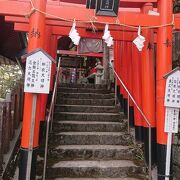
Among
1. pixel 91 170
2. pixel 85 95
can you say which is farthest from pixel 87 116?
pixel 91 170

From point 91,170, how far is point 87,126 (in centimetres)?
183

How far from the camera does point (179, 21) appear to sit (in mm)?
5949

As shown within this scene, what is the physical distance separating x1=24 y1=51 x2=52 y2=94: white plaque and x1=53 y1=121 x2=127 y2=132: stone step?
3.07 meters

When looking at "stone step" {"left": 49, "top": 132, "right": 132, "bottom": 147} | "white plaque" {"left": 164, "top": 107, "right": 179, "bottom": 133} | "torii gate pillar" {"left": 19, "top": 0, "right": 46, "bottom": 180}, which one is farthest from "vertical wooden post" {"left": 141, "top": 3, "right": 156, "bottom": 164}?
"torii gate pillar" {"left": 19, "top": 0, "right": 46, "bottom": 180}

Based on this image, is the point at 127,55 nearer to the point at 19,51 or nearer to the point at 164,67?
the point at 164,67

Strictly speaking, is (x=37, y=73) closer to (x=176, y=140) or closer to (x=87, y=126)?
(x=87, y=126)

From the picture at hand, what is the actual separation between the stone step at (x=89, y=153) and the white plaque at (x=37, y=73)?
7.84 ft

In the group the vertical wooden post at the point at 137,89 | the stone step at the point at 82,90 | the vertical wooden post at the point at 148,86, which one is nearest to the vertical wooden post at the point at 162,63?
the vertical wooden post at the point at 148,86

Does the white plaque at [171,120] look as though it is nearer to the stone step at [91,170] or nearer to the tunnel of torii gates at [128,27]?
the tunnel of torii gates at [128,27]

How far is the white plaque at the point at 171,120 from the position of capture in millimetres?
5145

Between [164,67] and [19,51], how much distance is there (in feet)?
27.6

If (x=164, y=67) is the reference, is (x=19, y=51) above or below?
above

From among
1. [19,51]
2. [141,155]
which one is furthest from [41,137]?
[19,51]

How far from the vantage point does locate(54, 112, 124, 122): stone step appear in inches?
328
